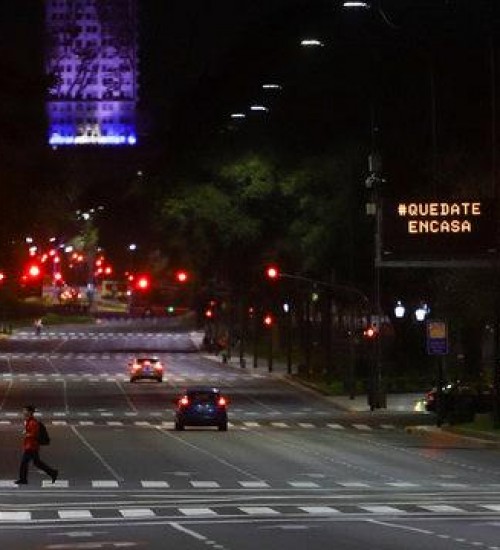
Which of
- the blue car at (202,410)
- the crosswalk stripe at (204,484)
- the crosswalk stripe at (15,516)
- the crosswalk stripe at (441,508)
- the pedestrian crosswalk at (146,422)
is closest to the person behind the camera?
the crosswalk stripe at (15,516)

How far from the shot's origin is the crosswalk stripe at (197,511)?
25.9 meters

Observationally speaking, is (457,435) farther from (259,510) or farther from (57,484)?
(259,510)

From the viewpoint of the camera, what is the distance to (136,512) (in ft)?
86.3

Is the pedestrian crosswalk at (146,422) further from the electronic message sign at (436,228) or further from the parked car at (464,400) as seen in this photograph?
the electronic message sign at (436,228)

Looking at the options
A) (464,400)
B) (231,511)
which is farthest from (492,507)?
(464,400)

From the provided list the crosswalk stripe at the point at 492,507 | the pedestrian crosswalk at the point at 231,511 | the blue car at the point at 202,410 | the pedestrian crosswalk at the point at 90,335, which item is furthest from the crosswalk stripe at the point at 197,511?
the pedestrian crosswalk at the point at 90,335

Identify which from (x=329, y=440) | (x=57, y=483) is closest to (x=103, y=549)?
(x=57, y=483)

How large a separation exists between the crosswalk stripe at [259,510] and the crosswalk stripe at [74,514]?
2501 mm

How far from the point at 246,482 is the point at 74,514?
7.83 metres

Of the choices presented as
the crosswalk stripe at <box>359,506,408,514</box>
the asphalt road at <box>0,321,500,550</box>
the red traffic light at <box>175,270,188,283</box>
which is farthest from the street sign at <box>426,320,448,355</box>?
the red traffic light at <box>175,270,188,283</box>

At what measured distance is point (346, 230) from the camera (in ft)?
254

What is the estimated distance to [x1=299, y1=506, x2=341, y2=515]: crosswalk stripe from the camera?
86.5 ft

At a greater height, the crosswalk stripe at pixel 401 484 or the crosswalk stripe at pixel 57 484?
the crosswalk stripe at pixel 401 484

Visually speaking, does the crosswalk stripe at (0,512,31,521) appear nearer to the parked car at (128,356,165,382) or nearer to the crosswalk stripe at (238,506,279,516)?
the crosswalk stripe at (238,506,279,516)
